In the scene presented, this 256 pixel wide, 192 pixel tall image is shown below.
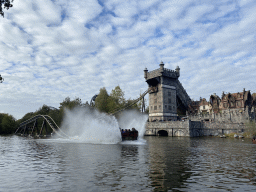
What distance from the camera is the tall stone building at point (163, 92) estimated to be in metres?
68.2

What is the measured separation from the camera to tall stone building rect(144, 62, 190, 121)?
68.2 meters

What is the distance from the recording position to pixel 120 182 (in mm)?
11266

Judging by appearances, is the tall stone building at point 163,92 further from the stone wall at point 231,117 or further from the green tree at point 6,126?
the green tree at point 6,126

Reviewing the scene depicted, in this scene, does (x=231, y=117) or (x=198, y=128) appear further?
(x=198, y=128)

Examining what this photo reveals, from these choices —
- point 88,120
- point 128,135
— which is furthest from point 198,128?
point 88,120

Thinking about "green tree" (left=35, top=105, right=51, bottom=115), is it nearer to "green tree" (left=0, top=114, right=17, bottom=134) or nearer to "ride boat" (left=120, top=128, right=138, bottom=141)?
"green tree" (left=0, top=114, right=17, bottom=134)

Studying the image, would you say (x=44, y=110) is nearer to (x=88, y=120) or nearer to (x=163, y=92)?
(x=88, y=120)

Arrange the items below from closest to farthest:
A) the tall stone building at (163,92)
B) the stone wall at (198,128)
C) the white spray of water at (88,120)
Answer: the stone wall at (198,128), the tall stone building at (163,92), the white spray of water at (88,120)

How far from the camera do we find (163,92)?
68.6 meters

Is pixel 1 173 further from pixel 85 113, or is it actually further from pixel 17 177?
pixel 85 113

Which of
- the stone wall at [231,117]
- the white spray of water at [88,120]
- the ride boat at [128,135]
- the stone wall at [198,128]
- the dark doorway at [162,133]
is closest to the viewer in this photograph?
the ride boat at [128,135]

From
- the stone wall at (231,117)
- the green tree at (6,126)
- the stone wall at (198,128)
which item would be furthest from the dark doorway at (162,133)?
the green tree at (6,126)

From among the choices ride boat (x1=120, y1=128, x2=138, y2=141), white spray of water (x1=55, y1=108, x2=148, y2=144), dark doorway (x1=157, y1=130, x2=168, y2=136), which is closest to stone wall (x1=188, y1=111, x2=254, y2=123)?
dark doorway (x1=157, y1=130, x2=168, y2=136)

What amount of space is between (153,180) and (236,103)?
75.7 meters
